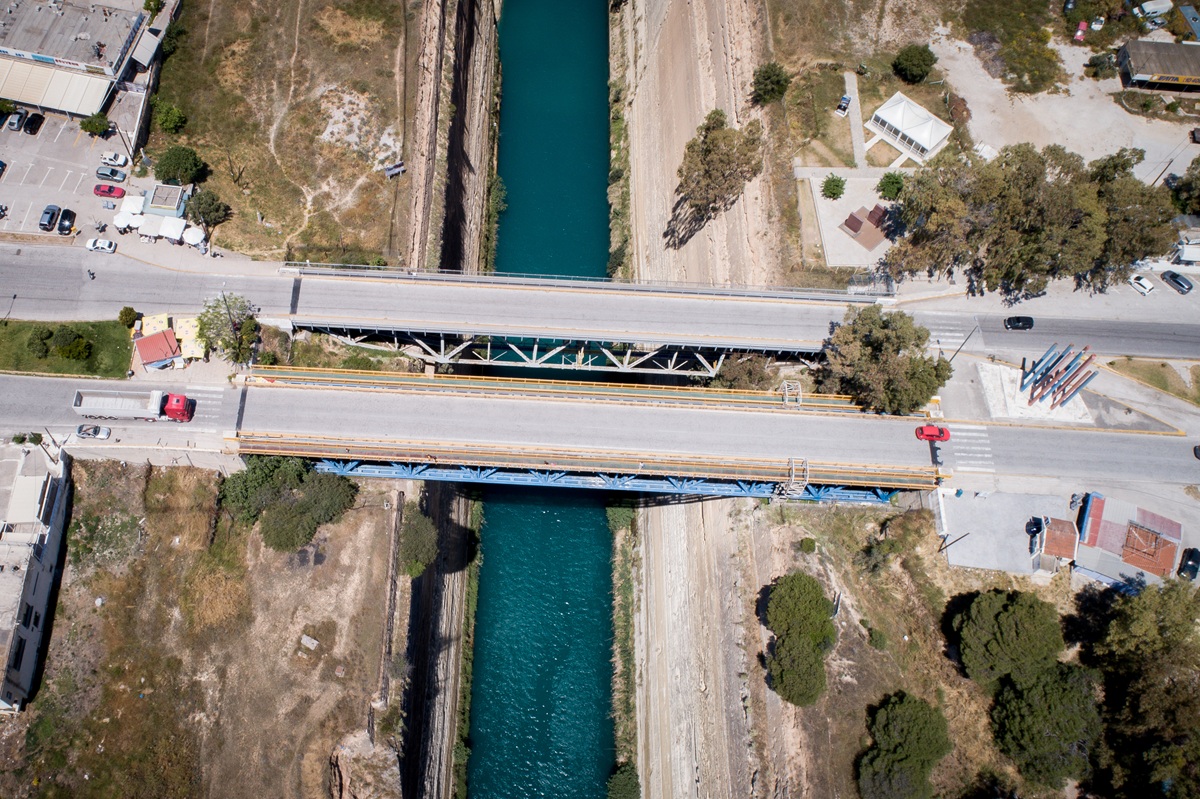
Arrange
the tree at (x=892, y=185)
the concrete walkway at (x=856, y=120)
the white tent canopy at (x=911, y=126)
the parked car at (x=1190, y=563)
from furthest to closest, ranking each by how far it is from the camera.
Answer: the concrete walkway at (x=856, y=120) < the white tent canopy at (x=911, y=126) < the tree at (x=892, y=185) < the parked car at (x=1190, y=563)

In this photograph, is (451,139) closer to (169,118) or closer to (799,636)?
(169,118)

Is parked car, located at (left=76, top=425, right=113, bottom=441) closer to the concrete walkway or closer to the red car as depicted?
the red car

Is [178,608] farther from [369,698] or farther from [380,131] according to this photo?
[380,131]

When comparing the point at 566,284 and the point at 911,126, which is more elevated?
the point at 911,126

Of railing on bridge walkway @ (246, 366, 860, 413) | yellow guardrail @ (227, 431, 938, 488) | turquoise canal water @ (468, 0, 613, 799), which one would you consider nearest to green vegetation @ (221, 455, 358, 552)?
yellow guardrail @ (227, 431, 938, 488)

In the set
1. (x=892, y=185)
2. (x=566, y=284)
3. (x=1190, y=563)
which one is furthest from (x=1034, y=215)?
(x=566, y=284)

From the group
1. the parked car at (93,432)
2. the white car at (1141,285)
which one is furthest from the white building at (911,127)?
the parked car at (93,432)

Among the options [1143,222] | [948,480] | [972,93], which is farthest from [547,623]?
[972,93]

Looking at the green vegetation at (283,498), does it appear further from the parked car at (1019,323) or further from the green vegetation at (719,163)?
the parked car at (1019,323)
